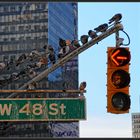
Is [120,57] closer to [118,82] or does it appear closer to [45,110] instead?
[118,82]

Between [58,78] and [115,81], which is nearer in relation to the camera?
[115,81]

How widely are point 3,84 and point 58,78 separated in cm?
15735

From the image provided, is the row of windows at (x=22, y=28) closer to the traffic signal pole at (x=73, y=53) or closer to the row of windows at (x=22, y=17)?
the row of windows at (x=22, y=17)

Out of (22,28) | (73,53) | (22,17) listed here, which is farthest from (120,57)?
(22,17)

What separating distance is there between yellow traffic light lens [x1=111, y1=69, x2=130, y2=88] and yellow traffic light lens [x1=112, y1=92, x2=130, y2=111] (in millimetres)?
180

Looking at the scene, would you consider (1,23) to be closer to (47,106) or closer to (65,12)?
(65,12)

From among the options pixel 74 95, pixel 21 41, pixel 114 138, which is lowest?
pixel 114 138

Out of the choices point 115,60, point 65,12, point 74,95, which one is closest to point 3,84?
point 74,95

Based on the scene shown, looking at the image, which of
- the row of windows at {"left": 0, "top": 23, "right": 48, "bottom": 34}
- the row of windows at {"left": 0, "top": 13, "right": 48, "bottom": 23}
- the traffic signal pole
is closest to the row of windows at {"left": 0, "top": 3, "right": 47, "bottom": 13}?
the row of windows at {"left": 0, "top": 13, "right": 48, "bottom": 23}

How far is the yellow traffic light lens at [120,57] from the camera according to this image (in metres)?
11.2

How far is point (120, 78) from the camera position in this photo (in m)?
11.2

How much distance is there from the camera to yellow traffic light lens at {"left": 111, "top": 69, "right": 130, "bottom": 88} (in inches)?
440

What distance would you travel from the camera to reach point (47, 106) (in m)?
12.0

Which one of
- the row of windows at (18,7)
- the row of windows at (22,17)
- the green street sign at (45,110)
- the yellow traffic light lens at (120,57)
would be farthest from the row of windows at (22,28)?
the yellow traffic light lens at (120,57)
